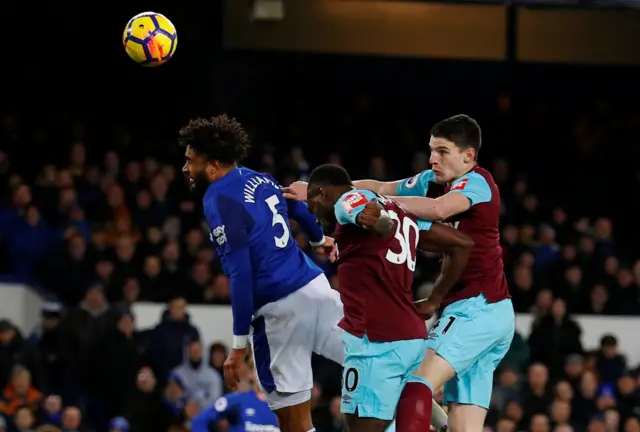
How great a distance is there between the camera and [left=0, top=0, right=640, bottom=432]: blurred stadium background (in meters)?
13.7

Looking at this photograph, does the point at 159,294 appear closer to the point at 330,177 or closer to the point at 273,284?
the point at 273,284

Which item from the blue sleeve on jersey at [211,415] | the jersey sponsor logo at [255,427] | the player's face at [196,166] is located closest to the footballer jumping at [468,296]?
the player's face at [196,166]

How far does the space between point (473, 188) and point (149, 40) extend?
10.3 ft

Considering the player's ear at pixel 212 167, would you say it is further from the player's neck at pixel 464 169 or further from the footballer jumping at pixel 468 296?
the player's neck at pixel 464 169

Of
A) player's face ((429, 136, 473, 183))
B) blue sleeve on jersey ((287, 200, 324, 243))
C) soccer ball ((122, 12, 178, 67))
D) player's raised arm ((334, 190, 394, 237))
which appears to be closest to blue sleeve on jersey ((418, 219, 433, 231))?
player's raised arm ((334, 190, 394, 237))

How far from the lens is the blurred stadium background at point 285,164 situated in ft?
45.0

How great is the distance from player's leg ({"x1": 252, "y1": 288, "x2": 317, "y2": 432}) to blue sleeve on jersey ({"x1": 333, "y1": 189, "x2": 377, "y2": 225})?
158cm

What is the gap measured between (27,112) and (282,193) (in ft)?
40.0

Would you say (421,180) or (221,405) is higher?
(421,180)

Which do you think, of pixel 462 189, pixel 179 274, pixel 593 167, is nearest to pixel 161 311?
pixel 179 274

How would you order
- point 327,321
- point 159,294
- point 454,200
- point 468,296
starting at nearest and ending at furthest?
point 454,200 < point 468,296 < point 327,321 < point 159,294

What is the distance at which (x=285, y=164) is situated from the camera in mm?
17922

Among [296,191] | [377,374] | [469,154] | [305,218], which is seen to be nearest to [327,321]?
[305,218]

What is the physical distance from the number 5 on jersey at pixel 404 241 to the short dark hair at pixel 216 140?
5.49 feet
